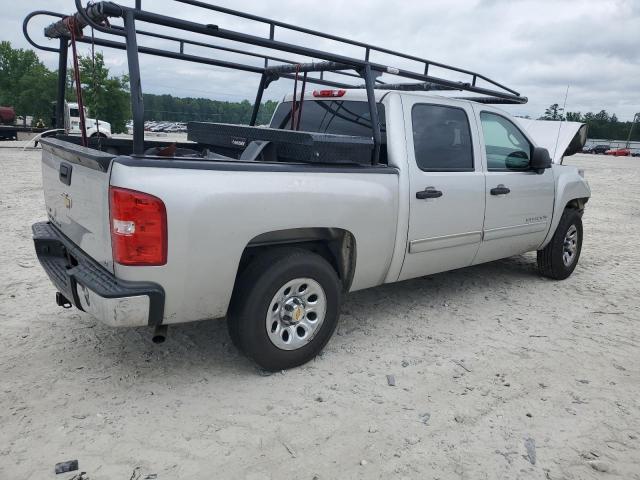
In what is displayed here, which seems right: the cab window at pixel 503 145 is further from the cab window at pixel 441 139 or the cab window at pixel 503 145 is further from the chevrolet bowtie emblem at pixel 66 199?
the chevrolet bowtie emblem at pixel 66 199

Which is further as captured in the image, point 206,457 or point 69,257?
point 69,257

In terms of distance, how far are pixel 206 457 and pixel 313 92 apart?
318cm

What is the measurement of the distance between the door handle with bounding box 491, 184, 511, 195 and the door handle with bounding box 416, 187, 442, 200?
75 cm

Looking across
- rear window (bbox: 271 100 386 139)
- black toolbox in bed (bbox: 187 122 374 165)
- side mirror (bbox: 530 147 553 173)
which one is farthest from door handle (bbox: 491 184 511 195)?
black toolbox in bed (bbox: 187 122 374 165)

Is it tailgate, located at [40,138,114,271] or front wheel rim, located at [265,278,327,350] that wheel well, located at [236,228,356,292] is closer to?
front wheel rim, located at [265,278,327,350]

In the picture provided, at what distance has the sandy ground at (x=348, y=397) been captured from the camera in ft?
8.08

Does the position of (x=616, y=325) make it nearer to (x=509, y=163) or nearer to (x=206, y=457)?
(x=509, y=163)

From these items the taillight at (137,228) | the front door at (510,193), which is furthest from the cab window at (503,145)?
the taillight at (137,228)

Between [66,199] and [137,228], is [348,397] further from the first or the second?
[66,199]

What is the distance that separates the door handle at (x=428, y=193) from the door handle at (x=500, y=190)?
75cm

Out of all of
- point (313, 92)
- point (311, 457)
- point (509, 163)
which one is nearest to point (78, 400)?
point (311, 457)

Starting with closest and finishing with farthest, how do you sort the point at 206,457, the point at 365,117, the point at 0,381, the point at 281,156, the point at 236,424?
the point at 206,457 < the point at 236,424 < the point at 0,381 < the point at 281,156 < the point at 365,117

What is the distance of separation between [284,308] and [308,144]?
1039mm

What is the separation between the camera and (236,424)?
2.72 metres
